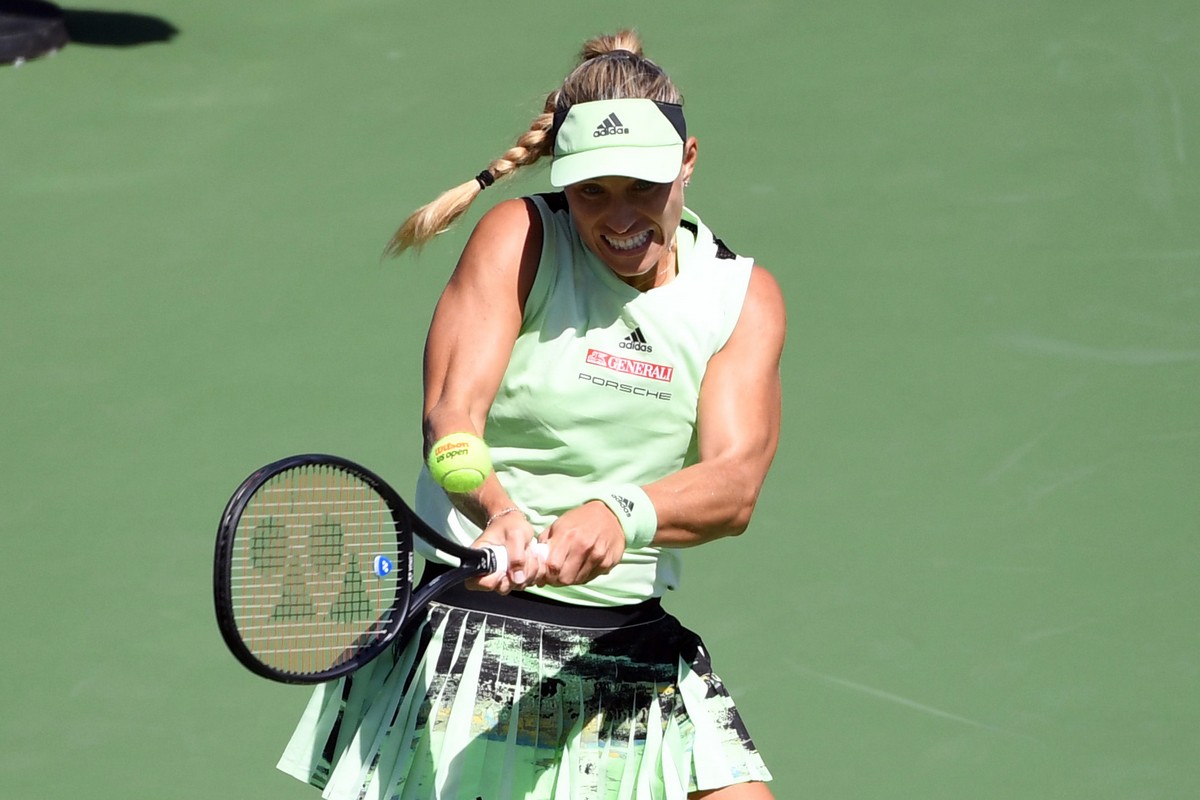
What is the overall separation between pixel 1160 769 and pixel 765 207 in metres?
2.68

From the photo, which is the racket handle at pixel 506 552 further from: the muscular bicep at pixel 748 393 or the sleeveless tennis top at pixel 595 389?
the muscular bicep at pixel 748 393

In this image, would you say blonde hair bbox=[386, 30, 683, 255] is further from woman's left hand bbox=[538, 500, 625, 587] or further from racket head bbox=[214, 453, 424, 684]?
woman's left hand bbox=[538, 500, 625, 587]

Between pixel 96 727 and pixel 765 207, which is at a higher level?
pixel 765 207

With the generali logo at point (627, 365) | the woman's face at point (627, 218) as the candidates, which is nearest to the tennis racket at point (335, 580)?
the generali logo at point (627, 365)

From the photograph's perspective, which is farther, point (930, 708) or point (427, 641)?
point (930, 708)

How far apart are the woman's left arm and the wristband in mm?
36

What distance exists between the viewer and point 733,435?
354 cm

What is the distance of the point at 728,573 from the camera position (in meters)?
5.31

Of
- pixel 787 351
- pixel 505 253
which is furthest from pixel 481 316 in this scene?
pixel 787 351

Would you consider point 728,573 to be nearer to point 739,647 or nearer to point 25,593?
point 739,647

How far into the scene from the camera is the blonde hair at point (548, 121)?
355 cm

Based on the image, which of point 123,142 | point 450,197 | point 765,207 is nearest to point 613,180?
point 450,197

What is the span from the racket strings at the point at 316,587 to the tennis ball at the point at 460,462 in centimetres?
15

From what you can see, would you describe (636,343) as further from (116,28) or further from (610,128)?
(116,28)
